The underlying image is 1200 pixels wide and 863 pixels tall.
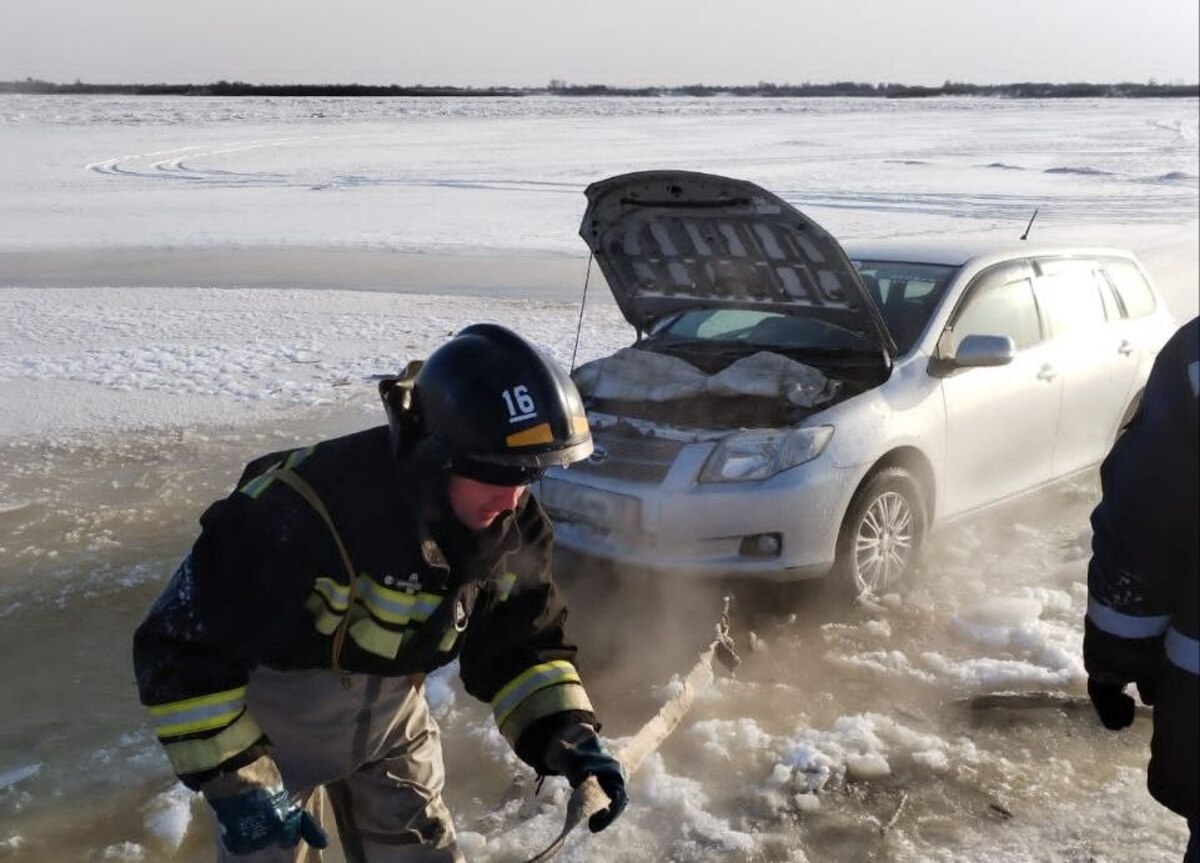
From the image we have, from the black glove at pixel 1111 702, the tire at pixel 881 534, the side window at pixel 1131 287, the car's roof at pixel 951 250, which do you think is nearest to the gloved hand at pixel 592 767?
the black glove at pixel 1111 702

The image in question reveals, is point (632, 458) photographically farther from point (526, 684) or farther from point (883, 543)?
point (526, 684)

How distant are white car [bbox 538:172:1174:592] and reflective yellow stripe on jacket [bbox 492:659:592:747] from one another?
7.50 ft

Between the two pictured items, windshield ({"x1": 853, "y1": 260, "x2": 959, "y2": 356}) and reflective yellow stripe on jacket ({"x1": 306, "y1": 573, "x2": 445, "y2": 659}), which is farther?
windshield ({"x1": 853, "y1": 260, "x2": 959, "y2": 356})

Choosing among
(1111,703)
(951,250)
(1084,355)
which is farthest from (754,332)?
(1111,703)

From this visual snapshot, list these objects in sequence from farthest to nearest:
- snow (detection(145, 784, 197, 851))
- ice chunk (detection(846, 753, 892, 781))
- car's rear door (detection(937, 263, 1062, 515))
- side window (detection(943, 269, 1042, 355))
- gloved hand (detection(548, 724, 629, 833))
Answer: side window (detection(943, 269, 1042, 355)) < car's rear door (detection(937, 263, 1062, 515)) < ice chunk (detection(846, 753, 892, 781)) < snow (detection(145, 784, 197, 851)) < gloved hand (detection(548, 724, 629, 833))

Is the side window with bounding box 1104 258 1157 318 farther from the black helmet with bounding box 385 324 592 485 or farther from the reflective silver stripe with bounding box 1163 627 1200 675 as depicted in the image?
the black helmet with bounding box 385 324 592 485

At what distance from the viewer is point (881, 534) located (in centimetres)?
518

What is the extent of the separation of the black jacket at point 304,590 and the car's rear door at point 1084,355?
4578mm

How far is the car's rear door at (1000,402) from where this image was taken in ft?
18.1

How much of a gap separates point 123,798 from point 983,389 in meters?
4.05

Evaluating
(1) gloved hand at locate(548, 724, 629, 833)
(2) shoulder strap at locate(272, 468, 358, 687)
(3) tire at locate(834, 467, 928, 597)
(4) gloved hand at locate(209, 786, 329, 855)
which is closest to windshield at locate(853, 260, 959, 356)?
(3) tire at locate(834, 467, 928, 597)

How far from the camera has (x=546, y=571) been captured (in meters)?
2.54

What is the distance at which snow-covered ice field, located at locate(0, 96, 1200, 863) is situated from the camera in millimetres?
3604

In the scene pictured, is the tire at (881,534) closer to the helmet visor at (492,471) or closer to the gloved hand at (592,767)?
the gloved hand at (592,767)
